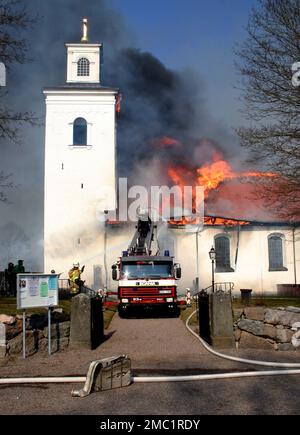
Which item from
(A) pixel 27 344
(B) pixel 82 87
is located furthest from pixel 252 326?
(B) pixel 82 87

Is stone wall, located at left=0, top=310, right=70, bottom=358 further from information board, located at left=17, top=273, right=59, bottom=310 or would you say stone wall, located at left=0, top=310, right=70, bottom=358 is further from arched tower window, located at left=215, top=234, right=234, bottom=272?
arched tower window, located at left=215, top=234, right=234, bottom=272

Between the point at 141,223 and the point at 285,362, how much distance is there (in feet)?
61.0

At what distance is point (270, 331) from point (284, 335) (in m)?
0.34

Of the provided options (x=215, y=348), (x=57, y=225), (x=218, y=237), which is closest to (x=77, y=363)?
(x=215, y=348)

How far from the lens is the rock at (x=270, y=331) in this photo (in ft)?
38.9

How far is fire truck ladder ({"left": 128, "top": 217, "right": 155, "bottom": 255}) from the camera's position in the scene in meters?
25.3

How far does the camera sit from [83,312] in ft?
38.4

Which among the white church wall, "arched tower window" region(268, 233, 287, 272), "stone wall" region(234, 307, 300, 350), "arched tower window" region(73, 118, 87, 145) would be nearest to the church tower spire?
the white church wall

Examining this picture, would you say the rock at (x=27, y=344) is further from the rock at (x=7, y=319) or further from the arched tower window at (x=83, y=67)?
the arched tower window at (x=83, y=67)

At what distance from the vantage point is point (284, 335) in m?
11.8

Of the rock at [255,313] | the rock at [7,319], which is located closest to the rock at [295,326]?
the rock at [255,313]

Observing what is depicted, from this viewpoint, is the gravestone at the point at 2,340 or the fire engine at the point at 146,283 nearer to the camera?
the gravestone at the point at 2,340

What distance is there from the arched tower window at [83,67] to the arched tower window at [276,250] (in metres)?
22.0

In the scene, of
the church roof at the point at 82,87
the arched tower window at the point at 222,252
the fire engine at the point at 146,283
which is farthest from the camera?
the church roof at the point at 82,87
